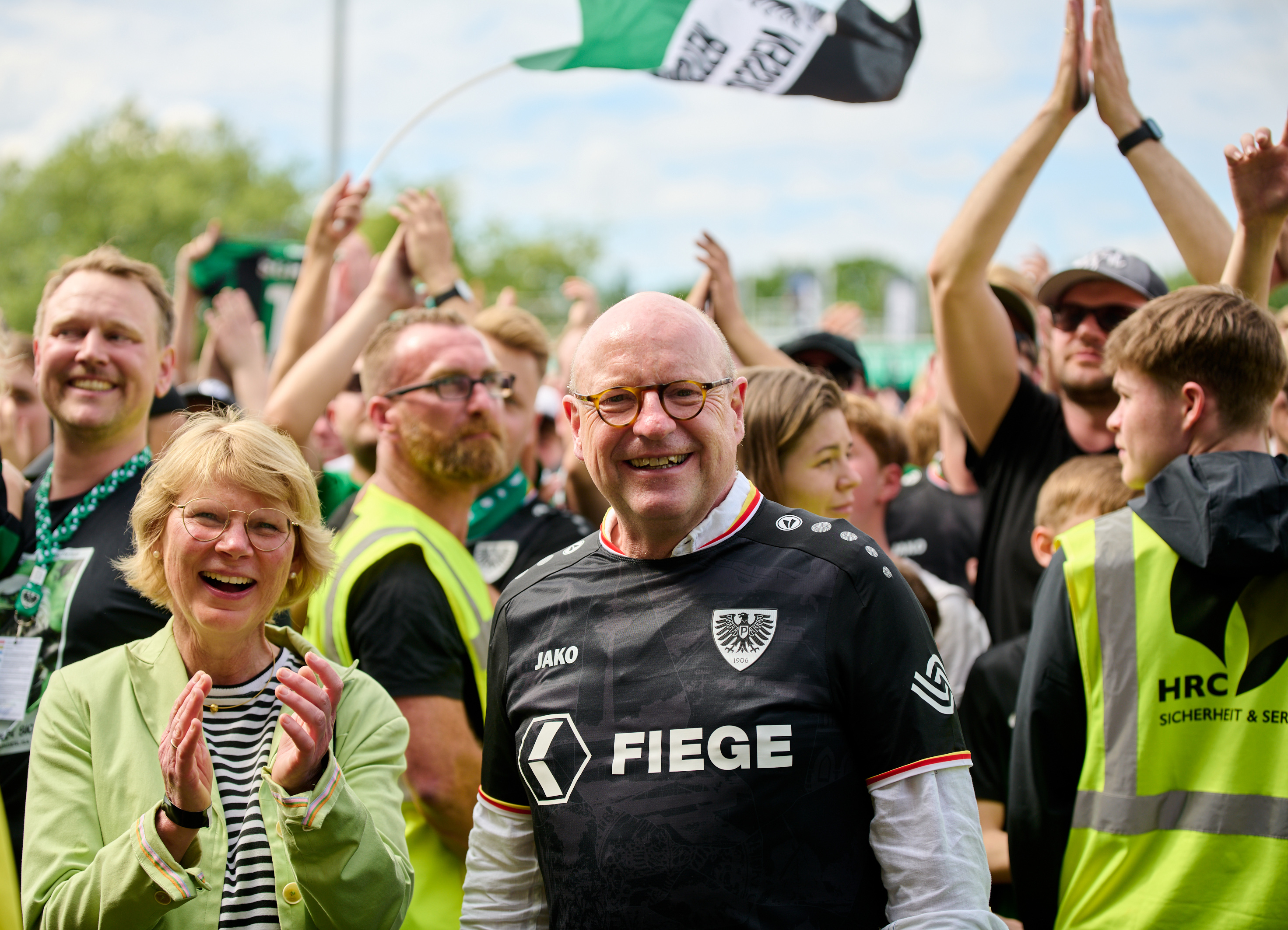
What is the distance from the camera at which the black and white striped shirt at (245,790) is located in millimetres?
2242

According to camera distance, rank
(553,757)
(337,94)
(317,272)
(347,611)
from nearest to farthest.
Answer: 1. (553,757)
2. (347,611)
3. (317,272)
4. (337,94)

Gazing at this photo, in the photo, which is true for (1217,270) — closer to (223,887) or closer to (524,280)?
(223,887)

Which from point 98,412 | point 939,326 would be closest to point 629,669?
point 98,412

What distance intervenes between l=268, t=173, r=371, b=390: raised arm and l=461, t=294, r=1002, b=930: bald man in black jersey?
270 centimetres

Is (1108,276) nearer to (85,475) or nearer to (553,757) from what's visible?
(553,757)

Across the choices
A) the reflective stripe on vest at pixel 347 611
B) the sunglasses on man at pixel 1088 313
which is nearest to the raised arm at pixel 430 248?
the reflective stripe on vest at pixel 347 611

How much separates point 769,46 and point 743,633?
333cm

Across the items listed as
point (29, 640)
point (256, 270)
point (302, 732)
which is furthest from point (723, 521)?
point (256, 270)

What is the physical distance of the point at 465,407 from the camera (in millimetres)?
3594

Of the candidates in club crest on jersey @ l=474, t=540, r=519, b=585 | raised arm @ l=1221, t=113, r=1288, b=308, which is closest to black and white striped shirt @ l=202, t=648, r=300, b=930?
club crest on jersey @ l=474, t=540, r=519, b=585

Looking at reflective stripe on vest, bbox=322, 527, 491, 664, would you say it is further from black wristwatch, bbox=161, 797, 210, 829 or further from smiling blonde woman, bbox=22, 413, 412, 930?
black wristwatch, bbox=161, 797, 210, 829

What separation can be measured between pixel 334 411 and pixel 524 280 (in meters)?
56.8

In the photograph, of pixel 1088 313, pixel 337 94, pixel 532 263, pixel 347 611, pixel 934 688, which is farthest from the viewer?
pixel 532 263

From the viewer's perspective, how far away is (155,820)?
2072mm
